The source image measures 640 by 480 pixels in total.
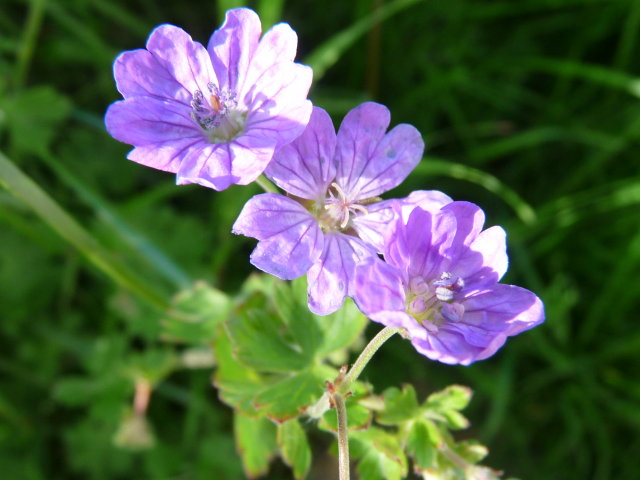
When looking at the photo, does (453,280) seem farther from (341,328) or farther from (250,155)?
(250,155)

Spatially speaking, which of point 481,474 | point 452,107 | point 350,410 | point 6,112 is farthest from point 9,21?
point 481,474

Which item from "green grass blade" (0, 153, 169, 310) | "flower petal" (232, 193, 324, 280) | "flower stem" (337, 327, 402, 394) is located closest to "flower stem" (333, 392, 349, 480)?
"flower stem" (337, 327, 402, 394)

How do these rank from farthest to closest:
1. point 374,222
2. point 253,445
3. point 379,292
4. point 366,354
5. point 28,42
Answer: point 28,42 → point 253,445 → point 374,222 → point 366,354 → point 379,292

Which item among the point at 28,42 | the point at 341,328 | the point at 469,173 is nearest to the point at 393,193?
the point at 469,173

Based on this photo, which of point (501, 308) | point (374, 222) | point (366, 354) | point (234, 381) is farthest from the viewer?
point (234, 381)

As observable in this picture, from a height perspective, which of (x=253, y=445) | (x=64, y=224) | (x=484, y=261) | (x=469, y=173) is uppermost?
(x=469, y=173)

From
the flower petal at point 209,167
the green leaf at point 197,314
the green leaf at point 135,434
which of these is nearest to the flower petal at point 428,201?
the flower petal at point 209,167

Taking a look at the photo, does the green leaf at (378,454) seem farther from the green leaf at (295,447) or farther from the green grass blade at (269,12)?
the green grass blade at (269,12)
